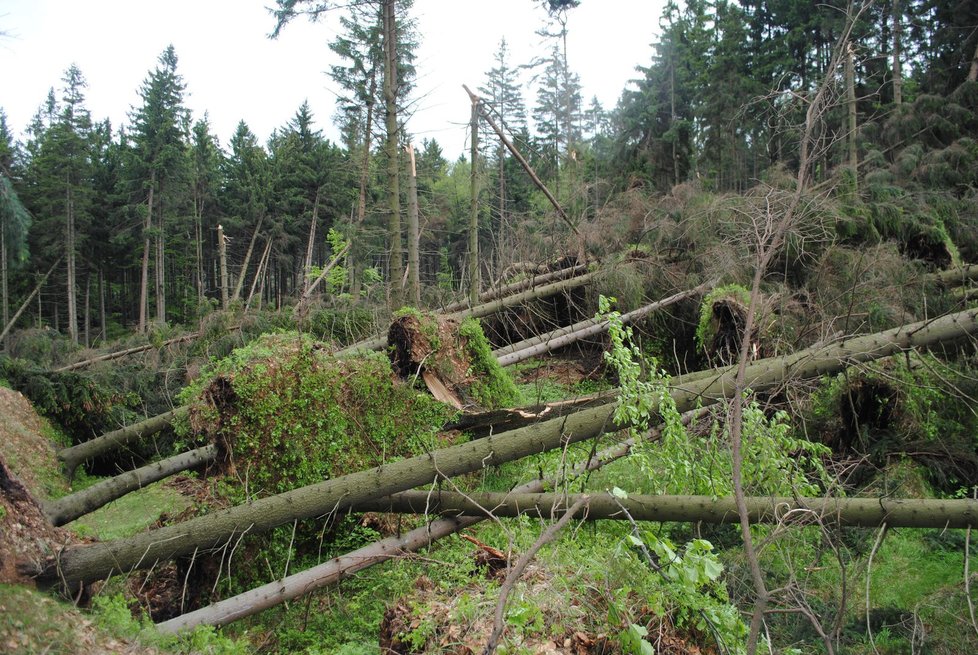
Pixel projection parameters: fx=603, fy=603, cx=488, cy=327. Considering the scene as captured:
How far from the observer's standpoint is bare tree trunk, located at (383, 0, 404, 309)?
10.8m

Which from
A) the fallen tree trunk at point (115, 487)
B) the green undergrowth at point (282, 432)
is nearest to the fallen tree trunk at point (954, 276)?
the green undergrowth at point (282, 432)

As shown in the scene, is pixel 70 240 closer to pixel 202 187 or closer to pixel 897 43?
pixel 202 187

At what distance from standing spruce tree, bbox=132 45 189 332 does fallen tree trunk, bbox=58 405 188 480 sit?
23296mm

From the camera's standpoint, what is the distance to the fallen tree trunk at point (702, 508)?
161 inches

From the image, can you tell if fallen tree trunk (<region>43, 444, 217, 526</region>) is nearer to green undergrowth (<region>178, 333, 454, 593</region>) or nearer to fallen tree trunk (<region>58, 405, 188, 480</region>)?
green undergrowth (<region>178, 333, 454, 593</region>)

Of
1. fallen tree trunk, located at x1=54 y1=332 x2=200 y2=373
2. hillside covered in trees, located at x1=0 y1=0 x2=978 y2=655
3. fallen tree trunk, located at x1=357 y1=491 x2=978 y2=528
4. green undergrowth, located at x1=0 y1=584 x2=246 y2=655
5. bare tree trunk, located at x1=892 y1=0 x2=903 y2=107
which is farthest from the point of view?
bare tree trunk, located at x1=892 y1=0 x2=903 y2=107

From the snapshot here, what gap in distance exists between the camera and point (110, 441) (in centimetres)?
838

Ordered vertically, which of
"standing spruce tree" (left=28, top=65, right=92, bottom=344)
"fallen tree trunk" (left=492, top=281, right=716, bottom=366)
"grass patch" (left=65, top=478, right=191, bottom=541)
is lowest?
"grass patch" (left=65, top=478, right=191, bottom=541)

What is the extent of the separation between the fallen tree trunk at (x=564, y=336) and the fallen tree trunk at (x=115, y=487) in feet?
14.0

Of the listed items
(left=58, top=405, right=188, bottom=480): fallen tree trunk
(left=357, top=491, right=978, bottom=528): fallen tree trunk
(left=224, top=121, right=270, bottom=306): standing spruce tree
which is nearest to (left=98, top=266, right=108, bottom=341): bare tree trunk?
(left=224, top=121, right=270, bottom=306): standing spruce tree

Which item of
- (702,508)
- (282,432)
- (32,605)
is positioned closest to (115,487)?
(282,432)

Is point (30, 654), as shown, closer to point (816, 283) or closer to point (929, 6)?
point (816, 283)

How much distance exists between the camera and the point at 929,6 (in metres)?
19.7

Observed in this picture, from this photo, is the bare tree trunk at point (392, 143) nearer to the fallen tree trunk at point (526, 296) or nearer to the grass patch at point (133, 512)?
the fallen tree trunk at point (526, 296)
